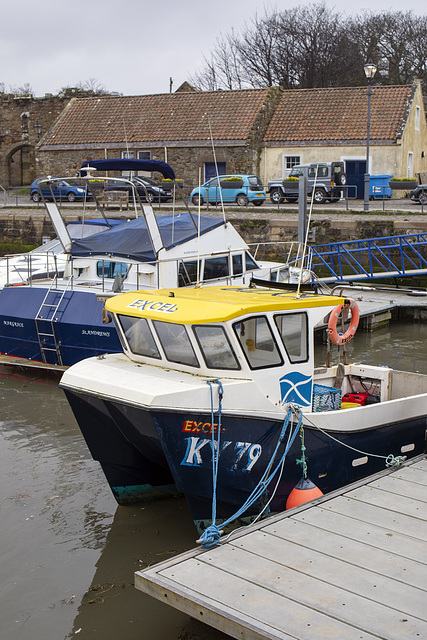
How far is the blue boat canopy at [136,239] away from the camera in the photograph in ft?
45.3

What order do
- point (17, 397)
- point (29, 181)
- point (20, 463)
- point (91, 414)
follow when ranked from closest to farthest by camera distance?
point (91, 414)
point (20, 463)
point (17, 397)
point (29, 181)

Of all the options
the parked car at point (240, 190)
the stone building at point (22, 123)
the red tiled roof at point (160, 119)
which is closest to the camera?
the parked car at point (240, 190)

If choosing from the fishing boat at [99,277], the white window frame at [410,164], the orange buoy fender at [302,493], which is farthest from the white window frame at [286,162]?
the orange buoy fender at [302,493]

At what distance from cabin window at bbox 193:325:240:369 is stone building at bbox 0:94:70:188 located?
109 ft

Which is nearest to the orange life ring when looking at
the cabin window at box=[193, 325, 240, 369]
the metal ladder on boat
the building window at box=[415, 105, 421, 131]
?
the cabin window at box=[193, 325, 240, 369]

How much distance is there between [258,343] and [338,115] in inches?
1018

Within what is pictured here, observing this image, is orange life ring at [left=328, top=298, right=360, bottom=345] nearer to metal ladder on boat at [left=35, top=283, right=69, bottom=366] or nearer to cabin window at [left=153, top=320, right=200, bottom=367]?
cabin window at [left=153, top=320, right=200, bottom=367]

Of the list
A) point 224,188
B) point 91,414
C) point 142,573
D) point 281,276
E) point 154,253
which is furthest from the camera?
point 224,188

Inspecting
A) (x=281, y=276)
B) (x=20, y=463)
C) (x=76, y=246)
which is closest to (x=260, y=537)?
(x=20, y=463)

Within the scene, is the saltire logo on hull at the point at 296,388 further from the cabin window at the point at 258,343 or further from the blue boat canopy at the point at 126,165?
the blue boat canopy at the point at 126,165

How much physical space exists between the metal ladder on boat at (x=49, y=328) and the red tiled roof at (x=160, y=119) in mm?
19474

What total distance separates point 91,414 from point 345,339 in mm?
2902

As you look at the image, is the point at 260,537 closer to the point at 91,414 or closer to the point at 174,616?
the point at 174,616

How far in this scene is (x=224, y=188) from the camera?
27.7m
